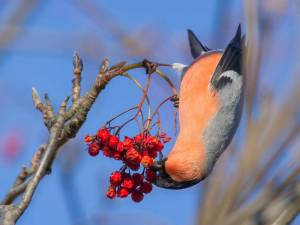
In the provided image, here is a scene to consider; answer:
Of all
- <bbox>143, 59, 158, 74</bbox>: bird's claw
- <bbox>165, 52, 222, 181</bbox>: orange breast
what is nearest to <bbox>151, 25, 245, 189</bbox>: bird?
<bbox>165, 52, 222, 181</bbox>: orange breast

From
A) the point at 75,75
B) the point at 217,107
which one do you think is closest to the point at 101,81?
the point at 75,75

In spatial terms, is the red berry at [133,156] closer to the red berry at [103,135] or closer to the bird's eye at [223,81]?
the red berry at [103,135]

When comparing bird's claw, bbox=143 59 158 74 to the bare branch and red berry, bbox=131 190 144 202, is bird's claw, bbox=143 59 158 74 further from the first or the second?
red berry, bbox=131 190 144 202

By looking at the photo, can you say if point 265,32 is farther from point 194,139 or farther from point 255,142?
point 194,139

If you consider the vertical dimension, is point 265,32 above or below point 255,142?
above

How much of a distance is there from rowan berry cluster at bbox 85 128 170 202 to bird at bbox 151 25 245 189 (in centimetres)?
21

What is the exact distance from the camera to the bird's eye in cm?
289

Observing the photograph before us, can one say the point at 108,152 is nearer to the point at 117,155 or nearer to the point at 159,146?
the point at 117,155

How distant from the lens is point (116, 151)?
1.98 meters

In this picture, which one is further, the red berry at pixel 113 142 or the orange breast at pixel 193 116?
the orange breast at pixel 193 116

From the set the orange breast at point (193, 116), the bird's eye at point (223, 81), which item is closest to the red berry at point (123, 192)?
the orange breast at point (193, 116)

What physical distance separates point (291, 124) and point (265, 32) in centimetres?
34

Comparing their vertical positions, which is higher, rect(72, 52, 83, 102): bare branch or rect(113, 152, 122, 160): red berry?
rect(72, 52, 83, 102): bare branch

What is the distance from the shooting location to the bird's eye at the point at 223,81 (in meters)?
2.89
